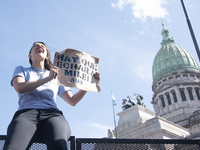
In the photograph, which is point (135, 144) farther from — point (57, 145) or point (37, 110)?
point (37, 110)

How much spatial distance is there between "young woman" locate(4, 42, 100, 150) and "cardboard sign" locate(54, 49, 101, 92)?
0.60 feet

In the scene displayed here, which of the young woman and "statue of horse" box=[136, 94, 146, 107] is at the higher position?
"statue of horse" box=[136, 94, 146, 107]

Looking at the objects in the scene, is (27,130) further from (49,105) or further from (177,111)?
(177,111)

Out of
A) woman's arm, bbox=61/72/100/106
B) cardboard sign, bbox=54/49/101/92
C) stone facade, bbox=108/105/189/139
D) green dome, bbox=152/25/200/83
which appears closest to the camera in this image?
cardboard sign, bbox=54/49/101/92

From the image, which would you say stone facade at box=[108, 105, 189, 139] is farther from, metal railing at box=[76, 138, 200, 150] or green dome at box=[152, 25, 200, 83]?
metal railing at box=[76, 138, 200, 150]

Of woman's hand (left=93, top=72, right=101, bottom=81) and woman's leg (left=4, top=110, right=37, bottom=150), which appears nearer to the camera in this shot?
woman's leg (left=4, top=110, right=37, bottom=150)

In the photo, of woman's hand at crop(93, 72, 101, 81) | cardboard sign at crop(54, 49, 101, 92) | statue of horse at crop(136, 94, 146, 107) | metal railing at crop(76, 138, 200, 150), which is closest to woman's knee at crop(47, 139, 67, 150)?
metal railing at crop(76, 138, 200, 150)

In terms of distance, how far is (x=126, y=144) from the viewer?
438 centimetres

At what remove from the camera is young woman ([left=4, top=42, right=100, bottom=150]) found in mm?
3211

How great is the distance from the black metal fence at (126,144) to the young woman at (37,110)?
51 centimetres

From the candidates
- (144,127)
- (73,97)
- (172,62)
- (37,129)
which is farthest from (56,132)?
(172,62)

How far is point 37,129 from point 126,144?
67.2 inches

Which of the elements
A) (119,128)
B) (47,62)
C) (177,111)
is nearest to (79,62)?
(47,62)

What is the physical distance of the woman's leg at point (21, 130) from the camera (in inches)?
121
